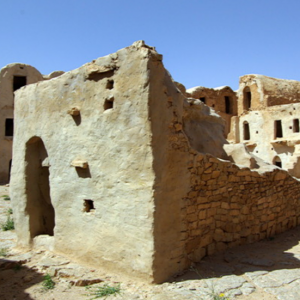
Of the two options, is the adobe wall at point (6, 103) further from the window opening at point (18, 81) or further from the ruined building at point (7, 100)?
the window opening at point (18, 81)

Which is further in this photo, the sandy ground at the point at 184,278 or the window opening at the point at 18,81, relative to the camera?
the window opening at the point at 18,81

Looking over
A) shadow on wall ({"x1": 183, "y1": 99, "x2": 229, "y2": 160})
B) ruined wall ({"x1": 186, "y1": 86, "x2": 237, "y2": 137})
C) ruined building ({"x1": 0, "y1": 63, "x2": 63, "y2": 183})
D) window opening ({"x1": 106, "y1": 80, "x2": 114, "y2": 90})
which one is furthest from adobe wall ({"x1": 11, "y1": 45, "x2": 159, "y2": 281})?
ruined wall ({"x1": 186, "y1": 86, "x2": 237, "y2": 137})

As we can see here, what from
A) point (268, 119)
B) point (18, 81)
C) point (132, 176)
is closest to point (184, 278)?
point (132, 176)

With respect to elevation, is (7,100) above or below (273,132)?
above

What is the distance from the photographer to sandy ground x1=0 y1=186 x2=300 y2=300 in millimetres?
4391

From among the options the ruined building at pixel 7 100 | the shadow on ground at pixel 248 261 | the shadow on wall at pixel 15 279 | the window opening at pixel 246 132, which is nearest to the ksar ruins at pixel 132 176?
the shadow on ground at pixel 248 261

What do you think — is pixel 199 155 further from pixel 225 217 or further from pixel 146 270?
pixel 146 270

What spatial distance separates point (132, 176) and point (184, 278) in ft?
5.39

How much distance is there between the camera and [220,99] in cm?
2416

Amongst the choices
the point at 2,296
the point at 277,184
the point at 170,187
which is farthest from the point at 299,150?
the point at 2,296

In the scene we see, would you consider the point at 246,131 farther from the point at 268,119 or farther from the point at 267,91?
the point at 267,91

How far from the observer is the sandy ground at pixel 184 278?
4391 millimetres

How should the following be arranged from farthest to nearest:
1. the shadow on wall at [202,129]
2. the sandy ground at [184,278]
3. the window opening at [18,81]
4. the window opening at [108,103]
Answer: the window opening at [18,81] → the shadow on wall at [202,129] → the window opening at [108,103] → the sandy ground at [184,278]

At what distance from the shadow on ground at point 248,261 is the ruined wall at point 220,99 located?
54.1ft
